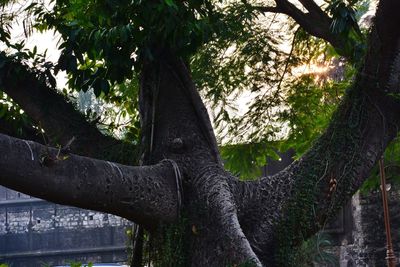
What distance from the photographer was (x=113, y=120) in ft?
23.4

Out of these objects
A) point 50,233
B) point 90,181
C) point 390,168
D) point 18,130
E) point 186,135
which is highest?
point 50,233

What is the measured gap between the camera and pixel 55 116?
602 cm

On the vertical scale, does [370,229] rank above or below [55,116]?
above

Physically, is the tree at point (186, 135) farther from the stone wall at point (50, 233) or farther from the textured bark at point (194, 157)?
the stone wall at point (50, 233)

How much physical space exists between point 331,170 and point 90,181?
5.64 ft

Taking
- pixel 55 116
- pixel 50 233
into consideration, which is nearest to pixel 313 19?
pixel 55 116

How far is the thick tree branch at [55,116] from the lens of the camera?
19.6 ft

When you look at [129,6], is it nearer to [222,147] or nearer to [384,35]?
[384,35]

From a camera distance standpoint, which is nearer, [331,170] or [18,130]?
[331,170]

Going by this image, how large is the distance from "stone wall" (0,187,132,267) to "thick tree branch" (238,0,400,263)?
23.5 meters

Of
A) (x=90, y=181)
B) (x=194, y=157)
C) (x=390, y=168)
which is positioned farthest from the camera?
(x=390, y=168)

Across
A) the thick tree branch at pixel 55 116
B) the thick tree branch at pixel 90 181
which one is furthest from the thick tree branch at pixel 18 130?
the thick tree branch at pixel 90 181

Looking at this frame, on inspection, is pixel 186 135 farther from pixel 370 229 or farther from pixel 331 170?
pixel 370 229

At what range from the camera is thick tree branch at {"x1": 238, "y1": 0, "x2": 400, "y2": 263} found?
5.70m
